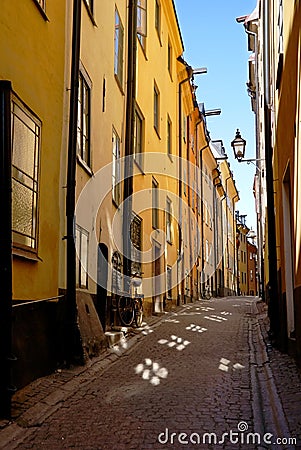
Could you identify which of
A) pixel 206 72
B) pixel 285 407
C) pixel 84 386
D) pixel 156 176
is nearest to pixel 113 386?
pixel 84 386

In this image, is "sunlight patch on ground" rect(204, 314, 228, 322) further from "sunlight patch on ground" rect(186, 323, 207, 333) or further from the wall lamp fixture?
the wall lamp fixture

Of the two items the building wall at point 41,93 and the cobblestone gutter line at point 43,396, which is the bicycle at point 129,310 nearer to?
the cobblestone gutter line at point 43,396

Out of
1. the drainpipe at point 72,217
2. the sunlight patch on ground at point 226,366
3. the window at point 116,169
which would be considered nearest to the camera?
the drainpipe at point 72,217

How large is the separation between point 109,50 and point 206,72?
1461 cm

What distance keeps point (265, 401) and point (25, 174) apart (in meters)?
3.69

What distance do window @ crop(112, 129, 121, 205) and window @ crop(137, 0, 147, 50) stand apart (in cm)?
398

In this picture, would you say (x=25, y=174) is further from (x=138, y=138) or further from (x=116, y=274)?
(x=138, y=138)

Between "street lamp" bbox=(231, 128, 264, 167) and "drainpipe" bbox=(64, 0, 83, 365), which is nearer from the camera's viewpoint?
"drainpipe" bbox=(64, 0, 83, 365)

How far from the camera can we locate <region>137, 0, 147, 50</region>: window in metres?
14.8

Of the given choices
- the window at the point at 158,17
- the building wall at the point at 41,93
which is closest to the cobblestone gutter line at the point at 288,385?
the building wall at the point at 41,93

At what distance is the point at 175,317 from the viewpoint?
1505 cm

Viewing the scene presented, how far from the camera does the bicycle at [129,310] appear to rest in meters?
11.3

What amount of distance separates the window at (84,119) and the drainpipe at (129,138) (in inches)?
107

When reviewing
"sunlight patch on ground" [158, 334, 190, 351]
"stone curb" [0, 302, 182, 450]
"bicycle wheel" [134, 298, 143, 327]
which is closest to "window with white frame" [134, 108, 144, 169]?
"bicycle wheel" [134, 298, 143, 327]
